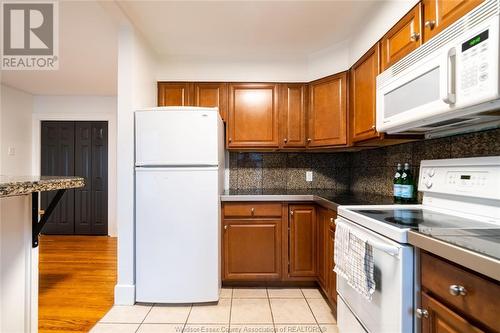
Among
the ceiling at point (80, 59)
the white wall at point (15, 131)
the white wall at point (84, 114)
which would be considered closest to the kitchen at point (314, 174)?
the ceiling at point (80, 59)

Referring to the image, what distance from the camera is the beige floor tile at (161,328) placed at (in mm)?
1862

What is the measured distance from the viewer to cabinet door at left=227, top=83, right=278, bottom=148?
277cm

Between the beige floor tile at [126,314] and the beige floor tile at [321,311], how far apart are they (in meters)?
1.30

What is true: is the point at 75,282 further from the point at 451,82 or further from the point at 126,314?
the point at 451,82

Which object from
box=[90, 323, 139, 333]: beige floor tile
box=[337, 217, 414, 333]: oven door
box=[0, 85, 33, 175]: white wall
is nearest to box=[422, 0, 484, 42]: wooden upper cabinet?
box=[337, 217, 414, 333]: oven door

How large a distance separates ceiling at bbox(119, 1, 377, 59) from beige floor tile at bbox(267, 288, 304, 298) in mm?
2281

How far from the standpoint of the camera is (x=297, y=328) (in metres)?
1.90

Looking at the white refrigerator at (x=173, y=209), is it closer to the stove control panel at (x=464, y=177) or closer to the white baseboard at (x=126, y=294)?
the white baseboard at (x=126, y=294)

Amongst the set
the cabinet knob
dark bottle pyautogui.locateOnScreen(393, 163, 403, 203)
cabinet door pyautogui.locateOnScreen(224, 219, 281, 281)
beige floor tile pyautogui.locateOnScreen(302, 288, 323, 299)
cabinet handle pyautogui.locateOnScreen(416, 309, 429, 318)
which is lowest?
beige floor tile pyautogui.locateOnScreen(302, 288, 323, 299)

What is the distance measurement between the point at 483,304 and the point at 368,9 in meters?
2.05

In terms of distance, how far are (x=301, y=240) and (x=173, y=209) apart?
1.17 metres

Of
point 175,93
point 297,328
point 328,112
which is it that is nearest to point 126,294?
point 297,328

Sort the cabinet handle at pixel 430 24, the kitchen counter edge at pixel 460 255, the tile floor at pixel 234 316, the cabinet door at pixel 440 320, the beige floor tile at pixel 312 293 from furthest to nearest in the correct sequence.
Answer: the beige floor tile at pixel 312 293, the tile floor at pixel 234 316, the cabinet handle at pixel 430 24, the cabinet door at pixel 440 320, the kitchen counter edge at pixel 460 255

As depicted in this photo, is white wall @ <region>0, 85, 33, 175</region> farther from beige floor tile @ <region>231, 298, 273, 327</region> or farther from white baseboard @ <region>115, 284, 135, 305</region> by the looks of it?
beige floor tile @ <region>231, 298, 273, 327</region>
